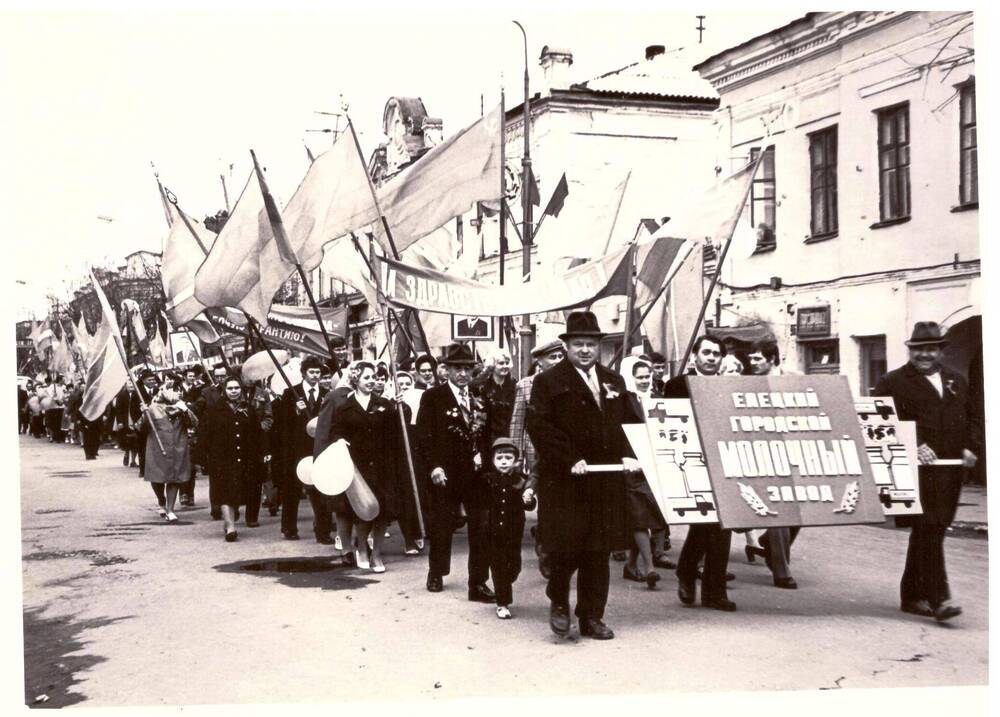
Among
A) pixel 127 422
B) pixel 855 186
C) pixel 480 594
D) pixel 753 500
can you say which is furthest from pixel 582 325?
pixel 127 422

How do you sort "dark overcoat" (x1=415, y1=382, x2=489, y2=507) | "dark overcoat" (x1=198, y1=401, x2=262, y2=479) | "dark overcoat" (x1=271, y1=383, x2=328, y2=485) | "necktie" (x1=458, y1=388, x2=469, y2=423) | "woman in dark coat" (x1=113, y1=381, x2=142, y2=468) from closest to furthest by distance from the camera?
"dark overcoat" (x1=415, y1=382, x2=489, y2=507)
"necktie" (x1=458, y1=388, x2=469, y2=423)
"dark overcoat" (x1=271, y1=383, x2=328, y2=485)
"dark overcoat" (x1=198, y1=401, x2=262, y2=479)
"woman in dark coat" (x1=113, y1=381, x2=142, y2=468)

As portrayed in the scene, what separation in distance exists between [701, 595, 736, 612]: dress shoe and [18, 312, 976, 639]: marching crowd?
0.01 metres

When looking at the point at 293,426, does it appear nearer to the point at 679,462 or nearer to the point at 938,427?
the point at 679,462

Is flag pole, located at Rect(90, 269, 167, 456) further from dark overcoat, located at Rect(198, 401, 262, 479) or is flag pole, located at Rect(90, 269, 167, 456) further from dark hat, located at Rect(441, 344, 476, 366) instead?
dark hat, located at Rect(441, 344, 476, 366)

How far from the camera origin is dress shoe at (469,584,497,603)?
790cm

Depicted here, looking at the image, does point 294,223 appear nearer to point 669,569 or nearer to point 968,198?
point 669,569

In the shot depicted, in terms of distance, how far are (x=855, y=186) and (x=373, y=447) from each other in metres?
6.25

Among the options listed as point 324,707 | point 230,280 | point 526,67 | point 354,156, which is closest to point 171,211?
point 230,280

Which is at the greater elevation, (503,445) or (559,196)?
(559,196)

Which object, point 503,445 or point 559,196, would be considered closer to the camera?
point 503,445

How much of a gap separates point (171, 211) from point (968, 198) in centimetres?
680

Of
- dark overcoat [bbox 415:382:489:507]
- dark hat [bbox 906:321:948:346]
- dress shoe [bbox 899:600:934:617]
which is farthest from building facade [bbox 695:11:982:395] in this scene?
dark overcoat [bbox 415:382:489:507]

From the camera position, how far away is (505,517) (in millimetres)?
7516

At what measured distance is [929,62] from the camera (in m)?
9.57
